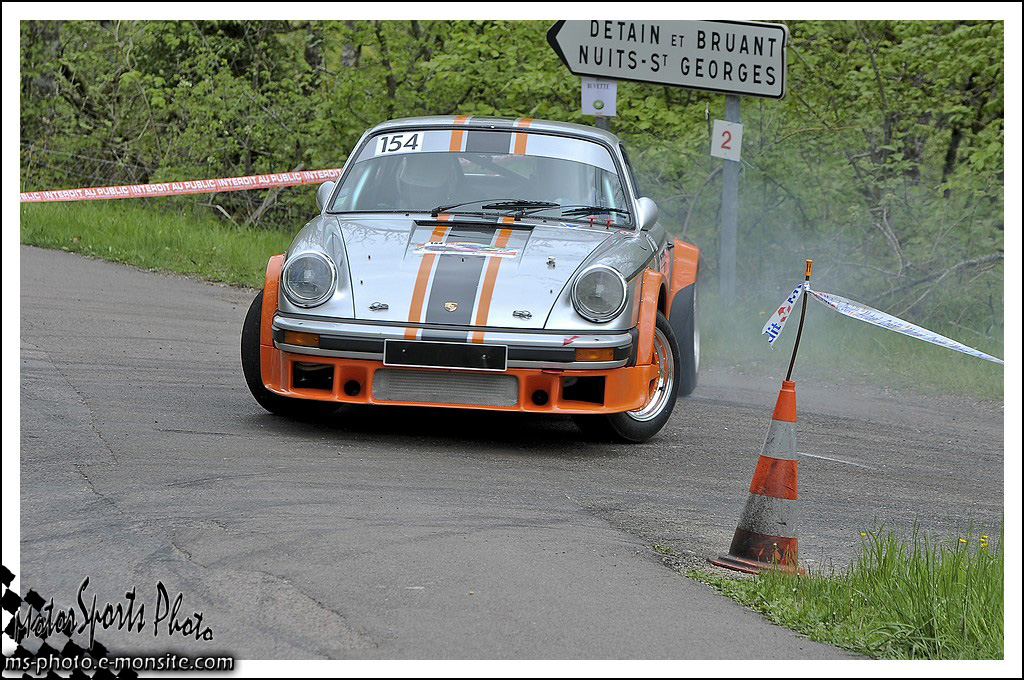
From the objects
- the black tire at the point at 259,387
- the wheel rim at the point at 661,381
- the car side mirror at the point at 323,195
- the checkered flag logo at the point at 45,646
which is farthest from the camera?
the car side mirror at the point at 323,195

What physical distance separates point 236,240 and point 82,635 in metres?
10.7

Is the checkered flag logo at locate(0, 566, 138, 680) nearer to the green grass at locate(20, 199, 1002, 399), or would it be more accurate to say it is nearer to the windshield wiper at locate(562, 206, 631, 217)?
the windshield wiper at locate(562, 206, 631, 217)

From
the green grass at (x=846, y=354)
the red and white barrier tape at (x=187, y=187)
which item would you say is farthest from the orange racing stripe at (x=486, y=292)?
the red and white barrier tape at (x=187, y=187)

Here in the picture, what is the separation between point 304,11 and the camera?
922 centimetres

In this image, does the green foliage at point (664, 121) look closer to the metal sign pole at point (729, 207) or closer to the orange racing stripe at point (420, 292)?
the metal sign pole at point (729, 207)

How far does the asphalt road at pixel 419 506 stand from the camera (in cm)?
377

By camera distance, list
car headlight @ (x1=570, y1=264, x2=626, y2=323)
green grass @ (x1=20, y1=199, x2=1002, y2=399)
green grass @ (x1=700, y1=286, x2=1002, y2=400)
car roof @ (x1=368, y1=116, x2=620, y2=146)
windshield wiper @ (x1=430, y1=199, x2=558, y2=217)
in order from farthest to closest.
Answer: green grass @ (x1=20, y1=199, x2=1002, y2=399) < green grass @ (x1=700, y1=286, x2=1002, y2=400) < car roof @ (x1=368, y1=116, x2=620, y2=146) < windshield wiper @ (x1=430, y1=199, x2=558, y2=217) < car headlight @ (x1=570, y1=264, x2=626, y2=323)

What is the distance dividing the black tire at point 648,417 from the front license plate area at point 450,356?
2.25 feet

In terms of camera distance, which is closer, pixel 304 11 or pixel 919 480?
pixel 919 480

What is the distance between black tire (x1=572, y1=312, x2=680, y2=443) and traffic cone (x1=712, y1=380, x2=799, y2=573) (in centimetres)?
169

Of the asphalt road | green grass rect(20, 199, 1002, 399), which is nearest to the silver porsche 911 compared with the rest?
the asphalt road

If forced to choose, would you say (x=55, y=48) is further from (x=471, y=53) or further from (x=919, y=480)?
(x=919, y=480)

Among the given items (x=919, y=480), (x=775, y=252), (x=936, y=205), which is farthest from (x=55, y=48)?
(x=919, y=480)

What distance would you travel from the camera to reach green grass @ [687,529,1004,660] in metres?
3.86
